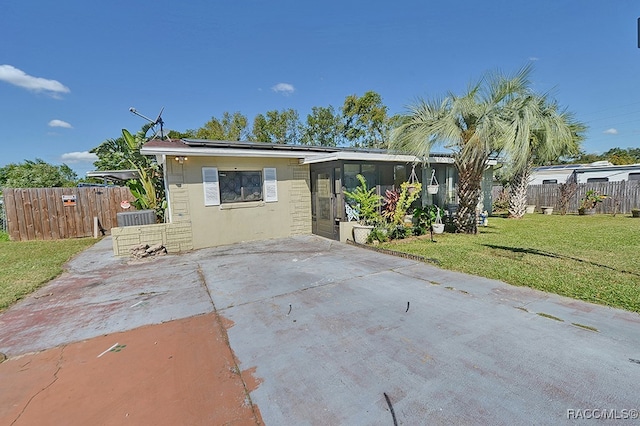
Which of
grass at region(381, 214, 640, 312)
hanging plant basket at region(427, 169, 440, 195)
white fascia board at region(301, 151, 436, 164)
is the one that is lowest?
grass at region(381, 214, 640, 312)

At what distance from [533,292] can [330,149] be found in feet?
27.1

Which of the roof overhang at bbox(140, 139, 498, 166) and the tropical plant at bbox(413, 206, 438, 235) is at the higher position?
the roof overhang at bbox(140, 139, 498, 166)

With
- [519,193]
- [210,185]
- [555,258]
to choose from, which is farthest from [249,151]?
[519,193]

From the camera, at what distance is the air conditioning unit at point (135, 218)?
800 centimetres

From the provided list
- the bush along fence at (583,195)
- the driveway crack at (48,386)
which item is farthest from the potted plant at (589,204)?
the driveway crack at (48,386)

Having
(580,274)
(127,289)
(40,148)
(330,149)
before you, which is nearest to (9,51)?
(127,289)

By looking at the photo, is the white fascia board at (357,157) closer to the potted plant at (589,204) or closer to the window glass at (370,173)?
the window glass at (370,173)

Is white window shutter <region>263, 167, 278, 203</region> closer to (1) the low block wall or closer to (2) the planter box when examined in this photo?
(1) the low block wall

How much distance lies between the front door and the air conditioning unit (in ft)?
17.5

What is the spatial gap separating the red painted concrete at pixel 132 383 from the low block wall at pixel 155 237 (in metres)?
4.99

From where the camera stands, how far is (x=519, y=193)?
14.3 m

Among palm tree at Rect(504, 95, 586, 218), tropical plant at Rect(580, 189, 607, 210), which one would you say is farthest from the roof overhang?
tropical plant at Rect(580, 189, 607, 210)

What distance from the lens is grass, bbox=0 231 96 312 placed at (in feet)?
16.5

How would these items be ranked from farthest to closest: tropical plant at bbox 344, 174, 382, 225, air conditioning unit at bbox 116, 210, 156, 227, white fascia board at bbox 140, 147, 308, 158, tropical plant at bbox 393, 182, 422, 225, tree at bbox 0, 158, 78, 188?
tree at bbox 0, 158, 78, 188
tropical plant at bbox 393, 182, 422, 225
tropical plant at bbox 344, 174, 382, 225
air conditioning unit at bbox 116, 210, 156, 227
white fascia board at bbox 140, 147, 308, 158
